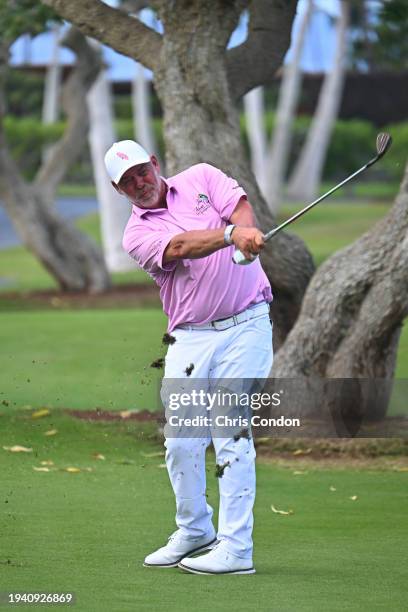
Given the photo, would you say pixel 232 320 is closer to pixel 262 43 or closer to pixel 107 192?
pixel 262 43

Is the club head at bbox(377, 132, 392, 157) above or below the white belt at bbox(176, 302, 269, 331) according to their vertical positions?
above

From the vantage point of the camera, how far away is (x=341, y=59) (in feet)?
126

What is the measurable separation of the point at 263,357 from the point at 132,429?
473cm

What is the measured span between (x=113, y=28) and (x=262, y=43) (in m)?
1.25

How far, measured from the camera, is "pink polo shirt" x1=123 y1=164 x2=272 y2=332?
6223mm

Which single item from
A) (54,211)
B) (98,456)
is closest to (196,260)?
(98,456)

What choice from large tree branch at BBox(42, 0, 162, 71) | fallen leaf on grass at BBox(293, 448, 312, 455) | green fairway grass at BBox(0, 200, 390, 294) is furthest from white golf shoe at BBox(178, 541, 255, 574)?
green fairway grass at BBox(0, 200, 390, 294)

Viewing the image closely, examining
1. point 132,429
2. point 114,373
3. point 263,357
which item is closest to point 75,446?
point 132,429

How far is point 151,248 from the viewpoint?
6230 millimetres

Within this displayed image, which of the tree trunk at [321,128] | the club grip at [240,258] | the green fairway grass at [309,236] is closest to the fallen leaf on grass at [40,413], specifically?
the club grip at [240,258]

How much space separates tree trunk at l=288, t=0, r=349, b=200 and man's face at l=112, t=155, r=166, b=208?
1209 inches

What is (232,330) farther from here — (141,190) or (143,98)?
(143,98)

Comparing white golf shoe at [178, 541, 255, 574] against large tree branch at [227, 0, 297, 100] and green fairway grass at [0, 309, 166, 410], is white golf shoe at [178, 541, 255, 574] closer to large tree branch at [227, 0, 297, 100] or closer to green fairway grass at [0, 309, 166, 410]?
green fairway grass at [0, 309, 166, 410]

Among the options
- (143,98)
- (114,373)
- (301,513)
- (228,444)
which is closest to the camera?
(228,444)
